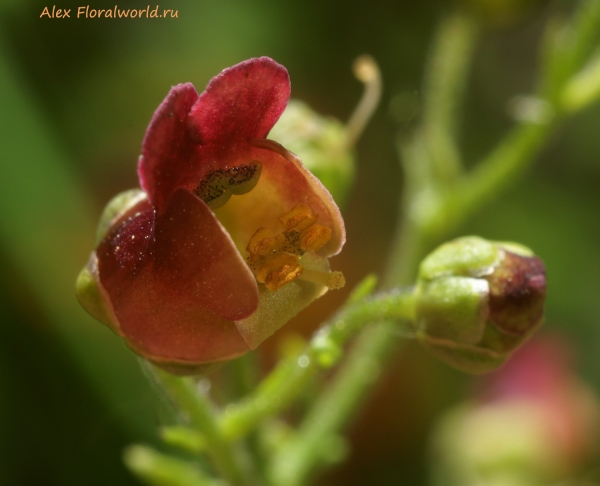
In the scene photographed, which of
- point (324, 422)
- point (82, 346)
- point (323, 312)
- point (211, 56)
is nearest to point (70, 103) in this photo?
point (211, 56)

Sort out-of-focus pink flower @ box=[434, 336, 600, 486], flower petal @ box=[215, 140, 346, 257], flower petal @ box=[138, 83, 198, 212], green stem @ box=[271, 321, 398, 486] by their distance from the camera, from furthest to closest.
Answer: out-of-focus pink flower @ box=[434, 336, 600, 486]
green stem @ box=[271, 321, 398, 486]
flower petal @ box=[215, 140, 346, 257]
flower petal @ box=[138, 83, 198, 212]

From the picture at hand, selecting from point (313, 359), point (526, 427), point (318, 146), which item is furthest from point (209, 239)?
point (526, 427)

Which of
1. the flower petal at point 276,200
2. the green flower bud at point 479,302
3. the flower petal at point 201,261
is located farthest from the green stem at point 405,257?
the flower petal at point 201,261

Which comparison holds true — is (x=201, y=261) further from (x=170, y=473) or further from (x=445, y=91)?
(x=445, y=91)

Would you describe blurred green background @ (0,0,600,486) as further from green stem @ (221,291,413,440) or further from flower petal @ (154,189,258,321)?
flower petal @ (154,189,258,321)

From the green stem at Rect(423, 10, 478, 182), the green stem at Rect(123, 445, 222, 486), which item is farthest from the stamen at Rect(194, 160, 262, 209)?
the green stem at Rect(423, 10, 478, 182)

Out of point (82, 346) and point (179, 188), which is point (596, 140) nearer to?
point (82, 346)

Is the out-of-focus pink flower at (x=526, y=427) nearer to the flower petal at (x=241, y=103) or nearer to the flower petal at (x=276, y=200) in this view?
the flower petal at (x=276, y=200)
